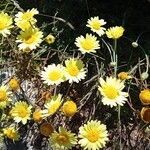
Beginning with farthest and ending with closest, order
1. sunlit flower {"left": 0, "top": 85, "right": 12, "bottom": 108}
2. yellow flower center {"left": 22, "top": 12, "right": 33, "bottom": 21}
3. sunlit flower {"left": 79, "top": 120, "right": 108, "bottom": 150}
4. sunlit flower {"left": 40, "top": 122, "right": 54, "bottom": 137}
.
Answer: yellow flower center {"left": 22, "top": 12, "right": 33, "bottom": 21}, sunlit flower {"left": 0, "top": 85, "right": 12, "bottom": 108}, sunlit flower {"left": 40, "top": 122, "right": 54, "bottom": 137}, sunlit flower {"left": 79, "top": 120, "right": 108, "bottom": 150}

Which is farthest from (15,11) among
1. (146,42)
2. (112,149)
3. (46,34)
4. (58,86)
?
(112,149)

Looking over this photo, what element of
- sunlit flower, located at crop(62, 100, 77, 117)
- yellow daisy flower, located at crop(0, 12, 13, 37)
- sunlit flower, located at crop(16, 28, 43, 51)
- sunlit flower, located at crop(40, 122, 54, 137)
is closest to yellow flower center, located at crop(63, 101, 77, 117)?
sunlit flower, located at crop(62, 100, 77, 117)

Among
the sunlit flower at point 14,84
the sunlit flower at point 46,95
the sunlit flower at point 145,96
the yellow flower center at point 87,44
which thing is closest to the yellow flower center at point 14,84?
the sunlit flower at point 14,84

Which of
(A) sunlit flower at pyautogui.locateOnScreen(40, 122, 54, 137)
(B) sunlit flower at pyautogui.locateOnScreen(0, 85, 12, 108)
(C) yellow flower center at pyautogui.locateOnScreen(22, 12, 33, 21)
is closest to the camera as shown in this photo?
(A) sunlit flower at pyautogui.locateOnScreen(40, 122, 54, 137)

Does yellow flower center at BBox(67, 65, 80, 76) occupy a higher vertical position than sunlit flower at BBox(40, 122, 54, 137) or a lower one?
higher

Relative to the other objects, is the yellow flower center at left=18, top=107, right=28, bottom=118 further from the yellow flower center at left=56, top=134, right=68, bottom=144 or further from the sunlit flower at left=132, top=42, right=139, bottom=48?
the sunlit flower at left=132, top=42, right=139, bottom=48

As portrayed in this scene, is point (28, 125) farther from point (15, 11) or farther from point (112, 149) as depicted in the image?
point (15, 11)

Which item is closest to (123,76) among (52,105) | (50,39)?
(52,105)

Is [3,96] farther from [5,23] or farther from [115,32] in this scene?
[115,32]
